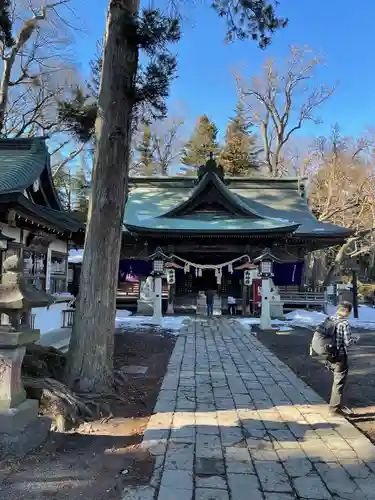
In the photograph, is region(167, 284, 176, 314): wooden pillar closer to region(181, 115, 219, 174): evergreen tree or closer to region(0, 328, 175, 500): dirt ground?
region(0, 328, 175, 500): dirt ground

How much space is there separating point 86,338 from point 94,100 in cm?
468

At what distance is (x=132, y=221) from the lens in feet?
69.4

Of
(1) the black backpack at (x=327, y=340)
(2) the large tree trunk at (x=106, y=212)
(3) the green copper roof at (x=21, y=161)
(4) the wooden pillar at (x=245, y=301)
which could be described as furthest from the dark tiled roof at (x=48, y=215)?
(4) the wooden pillar at (x=245, y=301)

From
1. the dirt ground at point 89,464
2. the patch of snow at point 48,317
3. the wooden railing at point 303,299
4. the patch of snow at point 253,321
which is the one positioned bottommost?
the dirt ground at point 89,464

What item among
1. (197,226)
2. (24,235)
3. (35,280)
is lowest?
(35,280)

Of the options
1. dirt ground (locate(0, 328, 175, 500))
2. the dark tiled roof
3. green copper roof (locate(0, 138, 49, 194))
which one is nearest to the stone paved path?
dirt ground (locate(0, 328, 175, 500))

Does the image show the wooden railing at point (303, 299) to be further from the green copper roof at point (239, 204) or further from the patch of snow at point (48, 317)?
the patch of snow at point (48, 317)

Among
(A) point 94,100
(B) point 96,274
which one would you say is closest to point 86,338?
(B) point 96,274

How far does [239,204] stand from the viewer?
20.9 m

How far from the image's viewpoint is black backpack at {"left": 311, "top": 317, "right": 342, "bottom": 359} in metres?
5.79

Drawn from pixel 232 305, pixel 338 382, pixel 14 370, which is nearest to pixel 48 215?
pixel 14 370

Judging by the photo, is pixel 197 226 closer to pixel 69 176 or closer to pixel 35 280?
pixel 35 280

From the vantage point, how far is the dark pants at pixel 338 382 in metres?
5.81

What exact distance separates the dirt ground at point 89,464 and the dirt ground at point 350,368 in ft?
9.44
